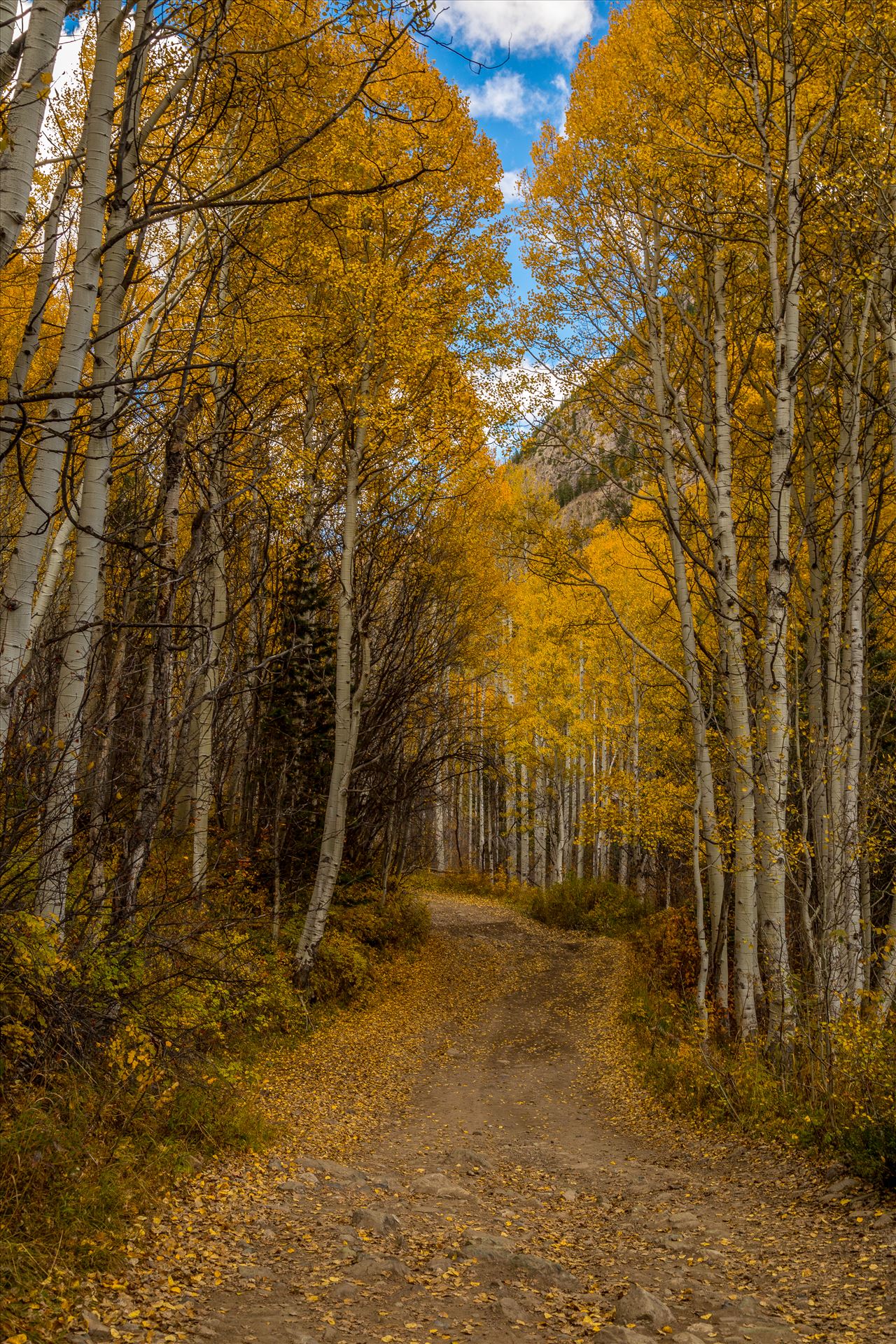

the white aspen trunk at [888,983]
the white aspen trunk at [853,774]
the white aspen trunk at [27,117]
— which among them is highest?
the white aspen trunk at [27,117]

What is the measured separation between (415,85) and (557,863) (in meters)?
18.7

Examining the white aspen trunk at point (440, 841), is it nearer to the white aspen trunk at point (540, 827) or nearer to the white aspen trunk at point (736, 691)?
the white aspen trunk at point (540, 827)

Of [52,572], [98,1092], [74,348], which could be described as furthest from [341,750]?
[74,348]

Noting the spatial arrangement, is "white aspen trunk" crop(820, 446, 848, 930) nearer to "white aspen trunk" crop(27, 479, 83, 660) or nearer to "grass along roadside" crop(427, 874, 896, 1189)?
"grass along roadside" crop(427, 874, 896, 1189)

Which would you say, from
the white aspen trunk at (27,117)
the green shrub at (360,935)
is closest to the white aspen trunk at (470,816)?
the green shrub at (360,935)

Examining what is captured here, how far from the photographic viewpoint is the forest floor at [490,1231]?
3.60m

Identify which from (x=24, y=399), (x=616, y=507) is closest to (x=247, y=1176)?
(x=24, y=399)

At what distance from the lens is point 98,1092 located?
14.8ft

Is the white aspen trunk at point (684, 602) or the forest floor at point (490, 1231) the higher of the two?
the white aspen trunk at point (684, 602)

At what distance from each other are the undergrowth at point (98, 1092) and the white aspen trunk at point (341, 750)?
346 cm

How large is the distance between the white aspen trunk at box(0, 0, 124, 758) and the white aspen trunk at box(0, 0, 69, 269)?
2.44 ft

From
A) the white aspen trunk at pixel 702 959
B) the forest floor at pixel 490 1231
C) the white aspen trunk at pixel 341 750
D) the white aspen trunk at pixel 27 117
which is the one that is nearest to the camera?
the white aspen trunk at pixel 27 117

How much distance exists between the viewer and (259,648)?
9.39m

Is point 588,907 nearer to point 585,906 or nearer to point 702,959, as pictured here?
point 585,906
